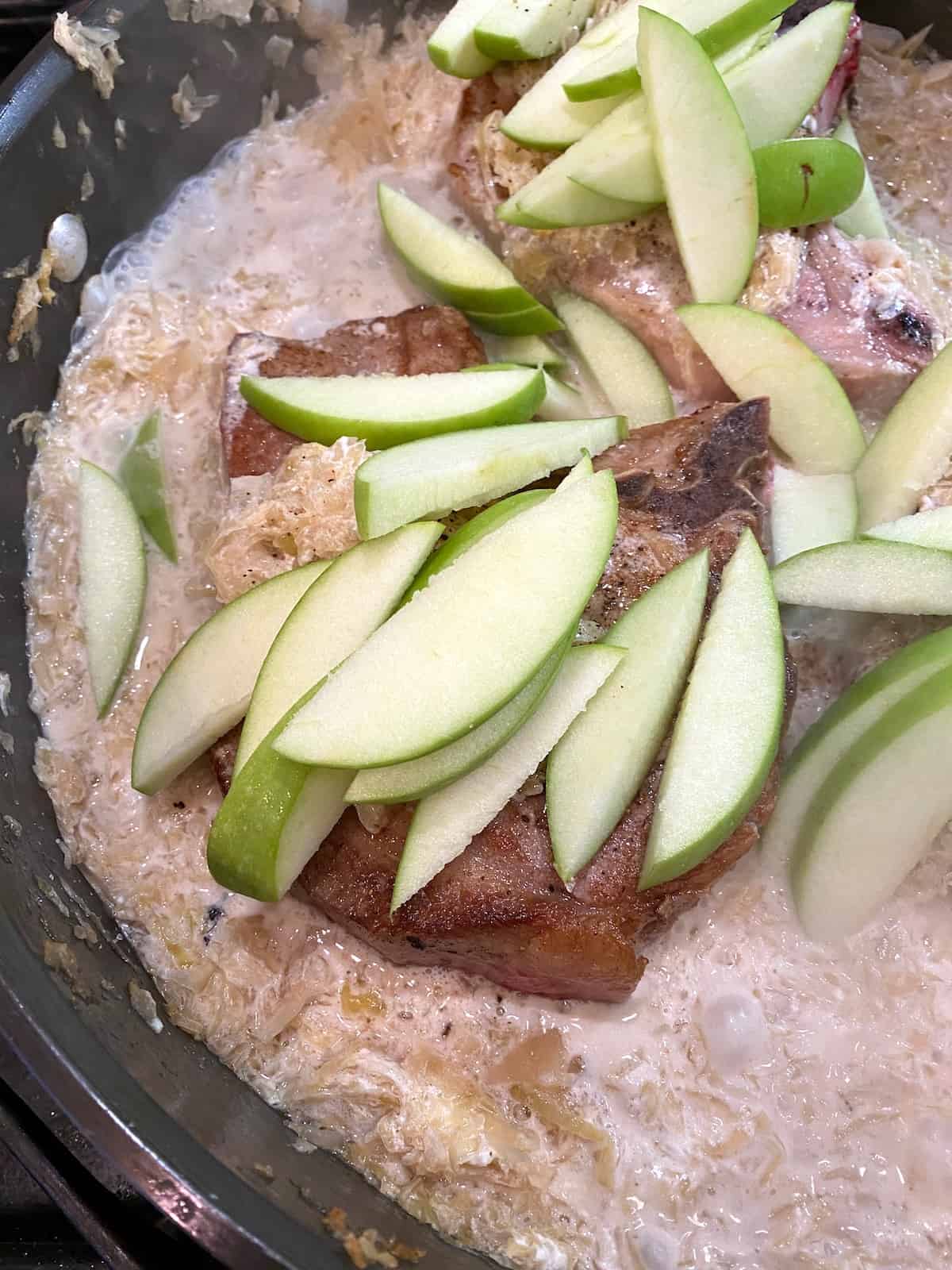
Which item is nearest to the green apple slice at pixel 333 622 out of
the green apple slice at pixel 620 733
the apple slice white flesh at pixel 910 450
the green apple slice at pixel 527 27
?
the green apple slice at pixel 620 733

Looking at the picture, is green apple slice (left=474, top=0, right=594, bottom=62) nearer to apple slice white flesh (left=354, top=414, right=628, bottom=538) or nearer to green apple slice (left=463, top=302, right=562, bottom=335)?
green apple slice (left=463, top=302, right=562, bottom=335)

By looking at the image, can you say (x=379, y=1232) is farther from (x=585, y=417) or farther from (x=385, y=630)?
(x=585, y=417)

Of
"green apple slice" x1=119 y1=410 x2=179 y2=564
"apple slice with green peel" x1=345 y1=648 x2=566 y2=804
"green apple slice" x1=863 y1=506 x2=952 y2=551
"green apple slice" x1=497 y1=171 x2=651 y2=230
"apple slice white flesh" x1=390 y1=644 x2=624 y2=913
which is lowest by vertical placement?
"green apple slice" x1=863 y1=506 x2=952 y2=551

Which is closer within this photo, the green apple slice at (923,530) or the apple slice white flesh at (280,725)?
the apple slice white flesh at (280,725)

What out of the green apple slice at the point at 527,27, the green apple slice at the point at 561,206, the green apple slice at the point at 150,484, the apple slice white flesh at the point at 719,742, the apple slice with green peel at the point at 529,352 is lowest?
the apple slice white flesh at the point at 719,742

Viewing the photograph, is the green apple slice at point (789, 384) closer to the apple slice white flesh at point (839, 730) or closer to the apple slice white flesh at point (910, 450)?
the apple slice white flesh at point (910, 450)

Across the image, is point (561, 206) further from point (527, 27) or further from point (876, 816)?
point (876, 816)

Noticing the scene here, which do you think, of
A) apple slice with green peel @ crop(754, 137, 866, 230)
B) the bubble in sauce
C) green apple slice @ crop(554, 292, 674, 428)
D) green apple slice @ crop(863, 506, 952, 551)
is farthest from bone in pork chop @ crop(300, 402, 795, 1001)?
the bubble in sauce
